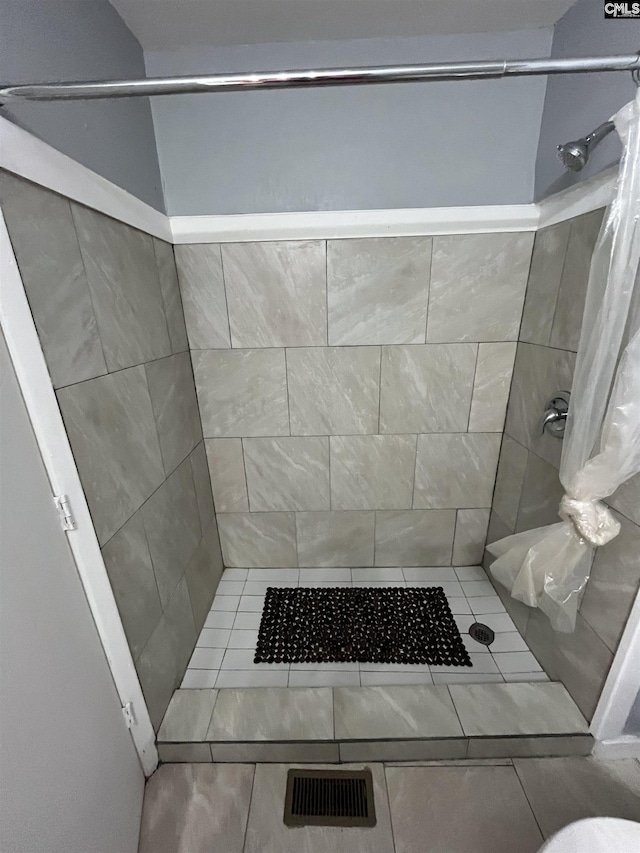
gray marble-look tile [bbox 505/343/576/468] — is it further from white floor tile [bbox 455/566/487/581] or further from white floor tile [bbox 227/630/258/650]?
white floor tile [bbox 227/630/258/650]

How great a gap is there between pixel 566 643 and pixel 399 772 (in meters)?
0.66

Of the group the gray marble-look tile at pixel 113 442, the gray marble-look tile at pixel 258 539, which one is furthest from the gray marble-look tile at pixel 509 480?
the gray marble-look tile at pixel 113 442

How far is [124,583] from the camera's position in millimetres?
910

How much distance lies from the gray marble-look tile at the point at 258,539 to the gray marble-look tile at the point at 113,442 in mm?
662

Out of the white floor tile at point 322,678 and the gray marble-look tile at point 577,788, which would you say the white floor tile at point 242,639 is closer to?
the white floor tile at point 322,678

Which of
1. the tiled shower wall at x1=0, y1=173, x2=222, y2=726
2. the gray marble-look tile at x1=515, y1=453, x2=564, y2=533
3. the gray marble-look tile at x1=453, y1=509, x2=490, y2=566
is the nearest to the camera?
the tiled shower wall at x1=0, y1=173, x2=222, y2=726

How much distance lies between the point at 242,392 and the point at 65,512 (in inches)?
33.0

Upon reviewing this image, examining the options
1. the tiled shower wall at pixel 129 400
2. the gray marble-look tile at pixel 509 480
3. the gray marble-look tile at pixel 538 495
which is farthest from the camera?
the gray marble-look tile at pixel 509 480

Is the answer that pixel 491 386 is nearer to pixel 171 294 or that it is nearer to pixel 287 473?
pixel 287 473

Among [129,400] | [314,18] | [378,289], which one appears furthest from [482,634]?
[314,18]

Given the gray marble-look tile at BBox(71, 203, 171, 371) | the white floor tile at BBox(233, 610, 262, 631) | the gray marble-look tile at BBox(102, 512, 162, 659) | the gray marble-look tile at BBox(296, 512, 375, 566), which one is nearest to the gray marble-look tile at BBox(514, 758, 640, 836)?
the gray marble-look tile at BBox(296, 512, 375, 566)

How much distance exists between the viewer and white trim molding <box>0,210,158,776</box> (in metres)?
0.62

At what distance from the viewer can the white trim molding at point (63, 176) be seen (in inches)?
24.9

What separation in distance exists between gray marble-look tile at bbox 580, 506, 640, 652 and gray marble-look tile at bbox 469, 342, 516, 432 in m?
0.63
